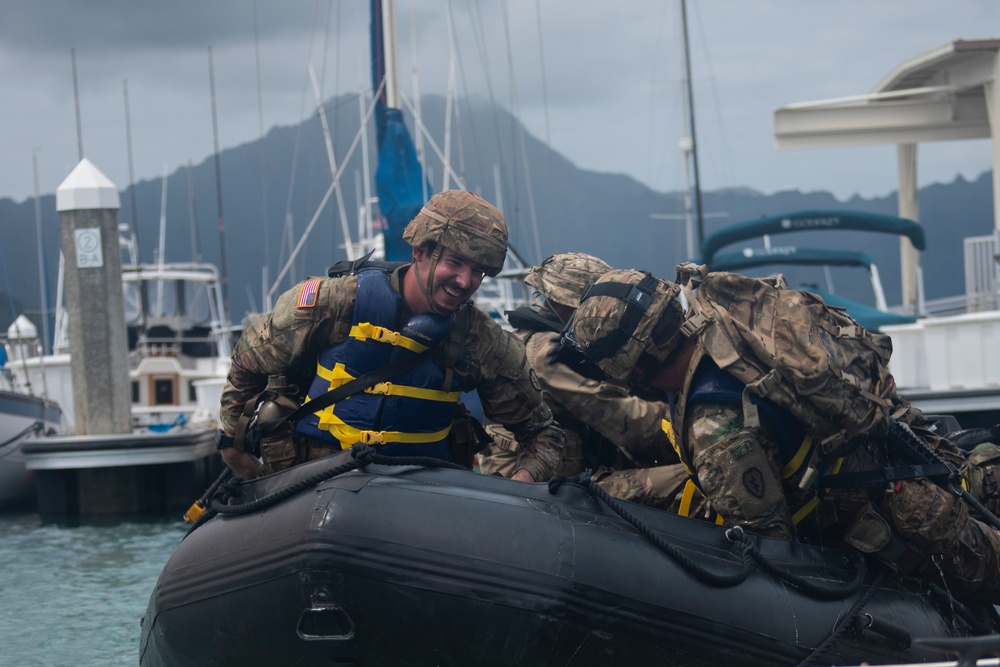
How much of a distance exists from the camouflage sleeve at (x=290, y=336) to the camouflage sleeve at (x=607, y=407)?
1.15 meters

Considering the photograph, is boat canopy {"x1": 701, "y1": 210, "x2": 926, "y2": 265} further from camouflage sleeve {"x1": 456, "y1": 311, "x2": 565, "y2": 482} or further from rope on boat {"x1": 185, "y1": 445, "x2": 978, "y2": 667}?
rope on boat {"x1": 185, "y1": 445, "x2": 978, "y2": 667}

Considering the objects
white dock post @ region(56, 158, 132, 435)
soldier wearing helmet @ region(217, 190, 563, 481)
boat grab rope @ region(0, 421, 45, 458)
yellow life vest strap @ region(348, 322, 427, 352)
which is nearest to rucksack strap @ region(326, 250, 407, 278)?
soldier wearing helmet @ region(217, 190, 563, 481)

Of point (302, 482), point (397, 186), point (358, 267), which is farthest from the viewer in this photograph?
point (397, 186)

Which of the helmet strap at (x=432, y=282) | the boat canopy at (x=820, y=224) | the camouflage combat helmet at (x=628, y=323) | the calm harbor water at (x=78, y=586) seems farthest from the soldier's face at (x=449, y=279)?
the boat canopy at (x=820, y=224)

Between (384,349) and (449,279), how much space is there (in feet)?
0.95

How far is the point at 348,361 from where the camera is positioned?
11.4 ft

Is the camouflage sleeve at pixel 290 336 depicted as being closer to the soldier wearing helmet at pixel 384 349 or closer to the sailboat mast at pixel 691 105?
the soldier wearing helmet at pixel 384 349

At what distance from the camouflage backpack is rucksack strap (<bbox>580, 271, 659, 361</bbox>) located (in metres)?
0.14

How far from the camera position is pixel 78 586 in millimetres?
7934

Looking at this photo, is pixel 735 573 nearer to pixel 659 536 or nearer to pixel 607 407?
pixel 659 536

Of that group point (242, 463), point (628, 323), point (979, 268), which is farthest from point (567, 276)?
point (979, 268)

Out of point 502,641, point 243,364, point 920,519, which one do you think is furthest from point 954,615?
point 243,364

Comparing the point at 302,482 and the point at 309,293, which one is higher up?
the point at 309,293

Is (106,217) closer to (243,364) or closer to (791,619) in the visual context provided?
(243,364)
